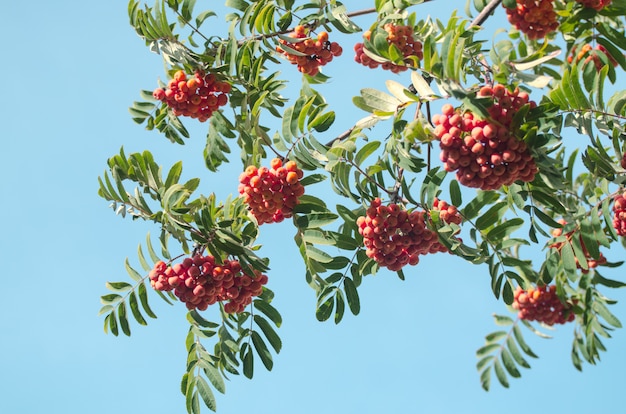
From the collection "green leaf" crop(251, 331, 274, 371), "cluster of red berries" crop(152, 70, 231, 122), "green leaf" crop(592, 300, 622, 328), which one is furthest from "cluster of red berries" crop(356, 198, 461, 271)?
"green leaf" crop(592, 300, 622, 328)

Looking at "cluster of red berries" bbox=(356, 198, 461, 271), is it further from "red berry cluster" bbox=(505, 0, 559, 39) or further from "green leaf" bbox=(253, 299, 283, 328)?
"red berry cluster" bbox=(505, 0, 559, 39)

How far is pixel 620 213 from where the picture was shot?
4355mm

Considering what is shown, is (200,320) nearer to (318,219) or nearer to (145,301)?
(145,301)

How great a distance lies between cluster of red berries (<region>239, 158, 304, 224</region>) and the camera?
12.0ft

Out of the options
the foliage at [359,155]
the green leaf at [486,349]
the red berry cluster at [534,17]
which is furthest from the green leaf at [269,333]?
the red berry cluster at [534,17]

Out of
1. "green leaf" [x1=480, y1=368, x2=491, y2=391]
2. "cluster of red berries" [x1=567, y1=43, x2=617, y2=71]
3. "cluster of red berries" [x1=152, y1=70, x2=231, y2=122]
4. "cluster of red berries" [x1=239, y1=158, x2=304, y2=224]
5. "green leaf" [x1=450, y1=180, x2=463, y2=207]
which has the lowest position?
"green leaf" [x1=480, y1=368, x2=491, y2=391]

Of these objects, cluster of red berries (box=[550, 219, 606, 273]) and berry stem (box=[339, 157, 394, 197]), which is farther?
cluster of red berries (box=[550, 219, 606, 273])

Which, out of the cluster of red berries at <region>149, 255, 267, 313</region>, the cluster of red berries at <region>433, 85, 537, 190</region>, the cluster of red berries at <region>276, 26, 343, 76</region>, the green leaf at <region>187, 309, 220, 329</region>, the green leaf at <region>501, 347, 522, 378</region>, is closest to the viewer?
the cluster of red berries at <region>433, 85, 537, 190</region>

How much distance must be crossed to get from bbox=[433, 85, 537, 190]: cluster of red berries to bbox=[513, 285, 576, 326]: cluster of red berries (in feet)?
9.05

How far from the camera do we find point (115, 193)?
415cm

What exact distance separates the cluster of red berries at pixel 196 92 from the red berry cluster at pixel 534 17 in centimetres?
173

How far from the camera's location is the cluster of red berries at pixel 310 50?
14.6ft

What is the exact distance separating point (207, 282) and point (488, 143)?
1679 millimetres

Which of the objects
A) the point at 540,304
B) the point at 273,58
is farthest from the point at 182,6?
the point at 540,304
